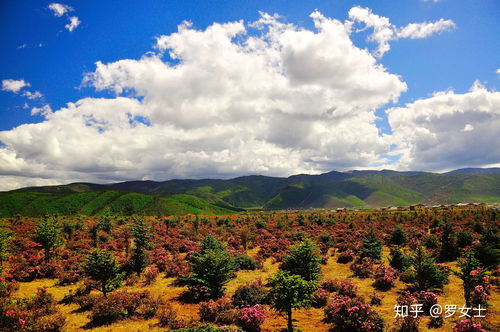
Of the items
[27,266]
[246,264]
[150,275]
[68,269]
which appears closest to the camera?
[150,275]

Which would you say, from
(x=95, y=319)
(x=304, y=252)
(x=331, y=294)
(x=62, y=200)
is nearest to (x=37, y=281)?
(x=95, y=319)

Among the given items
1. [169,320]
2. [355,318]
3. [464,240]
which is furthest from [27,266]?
[464,240]

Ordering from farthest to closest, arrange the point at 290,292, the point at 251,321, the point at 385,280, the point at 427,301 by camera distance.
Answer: the point at 385,280, the point at 427,301, the point at 251,321, the point at 290,292

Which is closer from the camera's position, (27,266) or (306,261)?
(306,261)

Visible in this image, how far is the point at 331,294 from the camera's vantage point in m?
16.8

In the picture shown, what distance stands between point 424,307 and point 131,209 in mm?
136229

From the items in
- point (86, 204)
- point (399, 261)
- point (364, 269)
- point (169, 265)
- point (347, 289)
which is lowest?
point (86, 204)

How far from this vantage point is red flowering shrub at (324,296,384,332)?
1117 cm

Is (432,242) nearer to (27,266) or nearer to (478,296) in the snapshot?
(478,296)

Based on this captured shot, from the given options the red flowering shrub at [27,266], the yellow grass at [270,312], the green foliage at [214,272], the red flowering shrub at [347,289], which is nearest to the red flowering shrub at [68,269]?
the yellow grass at [270,312]

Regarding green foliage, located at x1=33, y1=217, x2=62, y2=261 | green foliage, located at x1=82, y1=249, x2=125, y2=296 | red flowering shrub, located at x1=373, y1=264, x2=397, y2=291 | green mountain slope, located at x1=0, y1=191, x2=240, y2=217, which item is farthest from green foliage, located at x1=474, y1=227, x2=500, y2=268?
green mountain slope, located at x1=0, y1=191, x2=240, y2=217

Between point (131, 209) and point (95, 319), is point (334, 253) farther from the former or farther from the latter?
point (131, 209)

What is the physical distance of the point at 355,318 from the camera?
11.6 meters

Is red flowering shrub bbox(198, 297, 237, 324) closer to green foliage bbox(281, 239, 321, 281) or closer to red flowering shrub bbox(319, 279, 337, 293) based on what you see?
green foliage bbox(281, 239, 321, 281)
